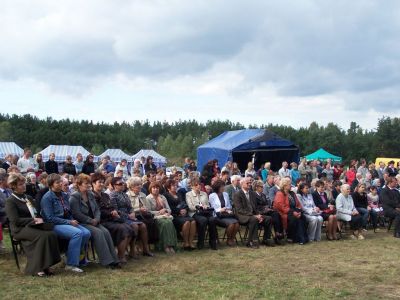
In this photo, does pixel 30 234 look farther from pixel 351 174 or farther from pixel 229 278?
pixel 351 174

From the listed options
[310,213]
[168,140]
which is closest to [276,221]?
[310,213]

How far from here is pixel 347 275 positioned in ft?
20.3

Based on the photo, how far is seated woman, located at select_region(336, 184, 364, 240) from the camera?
33.2 feet

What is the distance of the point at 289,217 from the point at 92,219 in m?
4.16

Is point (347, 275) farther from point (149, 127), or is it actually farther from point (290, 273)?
point (149, 127)

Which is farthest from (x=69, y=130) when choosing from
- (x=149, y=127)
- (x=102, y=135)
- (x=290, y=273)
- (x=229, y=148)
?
(x=290, y=273)

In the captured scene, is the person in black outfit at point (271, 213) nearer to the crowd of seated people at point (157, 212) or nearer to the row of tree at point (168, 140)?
the crowd of seated people at point (157, 212)

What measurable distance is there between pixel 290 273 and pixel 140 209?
2.59 metres

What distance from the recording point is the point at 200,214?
8438 mm

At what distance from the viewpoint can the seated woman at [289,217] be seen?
30.1 ft

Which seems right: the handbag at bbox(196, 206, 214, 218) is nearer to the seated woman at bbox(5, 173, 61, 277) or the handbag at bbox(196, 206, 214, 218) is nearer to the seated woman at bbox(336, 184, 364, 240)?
the seated woman at bbox(5, 173, 61, 277)

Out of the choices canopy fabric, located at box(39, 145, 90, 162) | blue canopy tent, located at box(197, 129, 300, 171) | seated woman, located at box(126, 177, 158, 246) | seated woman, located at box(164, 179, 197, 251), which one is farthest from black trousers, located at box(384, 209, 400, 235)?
canopy fabric, located at box(39, 145, 90, 162)

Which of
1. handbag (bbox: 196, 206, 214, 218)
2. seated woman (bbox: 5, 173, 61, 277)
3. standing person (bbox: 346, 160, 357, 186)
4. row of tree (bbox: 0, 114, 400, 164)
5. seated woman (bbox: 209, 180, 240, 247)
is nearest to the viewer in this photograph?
seated woman (bbox: 5, 173, 61, 277)

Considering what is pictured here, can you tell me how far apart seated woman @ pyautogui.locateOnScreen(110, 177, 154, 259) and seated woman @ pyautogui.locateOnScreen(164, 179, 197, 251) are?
794 mm
